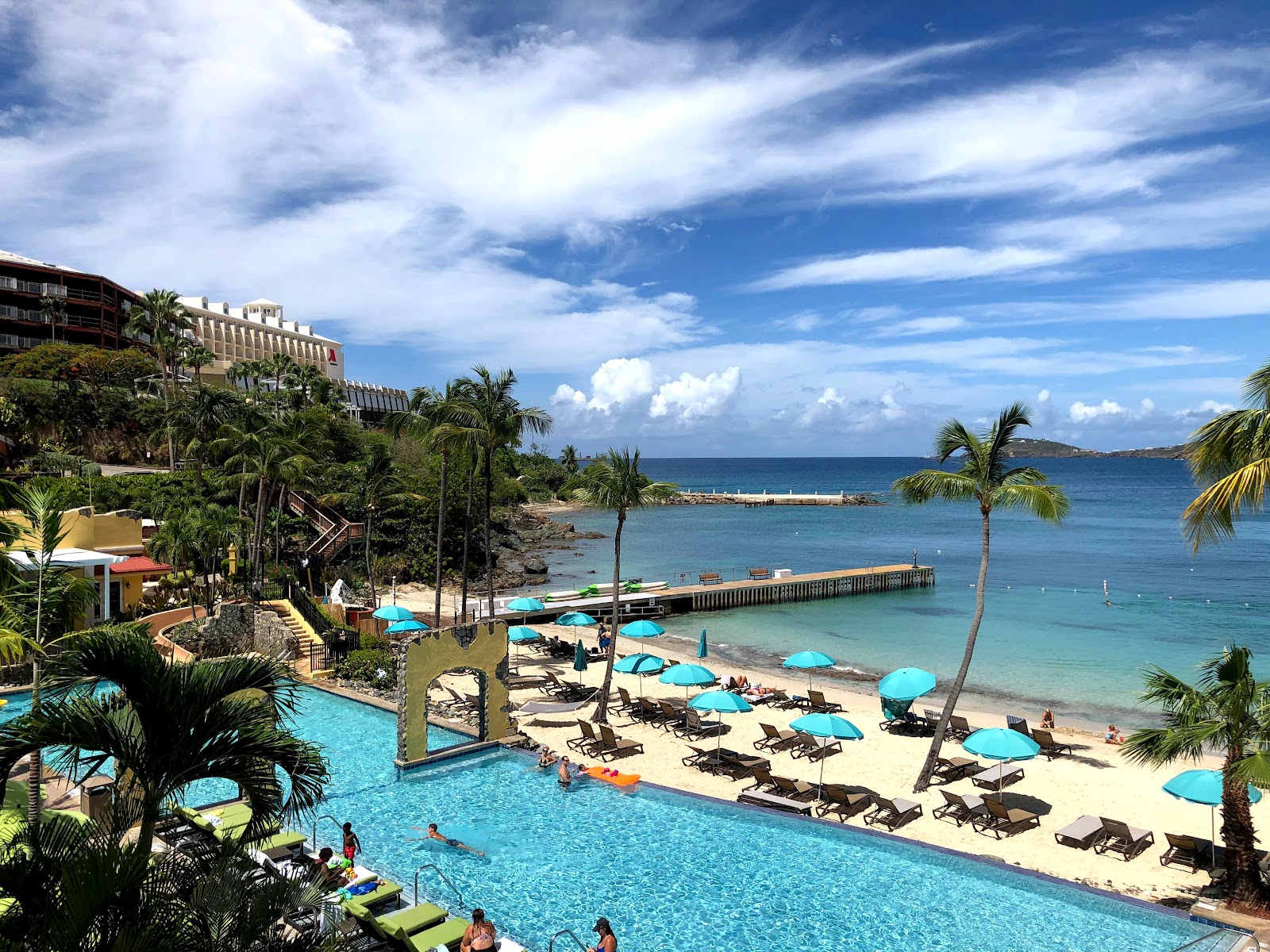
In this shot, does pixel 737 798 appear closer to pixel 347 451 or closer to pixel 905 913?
pixel 905 913

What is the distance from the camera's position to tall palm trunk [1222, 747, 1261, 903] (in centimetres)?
1133

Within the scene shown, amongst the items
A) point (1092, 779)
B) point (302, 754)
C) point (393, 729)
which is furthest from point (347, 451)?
point (302, 754)

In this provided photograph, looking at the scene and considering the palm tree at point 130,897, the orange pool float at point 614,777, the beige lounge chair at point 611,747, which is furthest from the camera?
the beige lounge chair at point 611,747

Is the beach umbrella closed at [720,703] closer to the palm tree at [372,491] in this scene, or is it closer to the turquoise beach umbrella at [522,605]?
the turquoise beach umbrella at [522,605]

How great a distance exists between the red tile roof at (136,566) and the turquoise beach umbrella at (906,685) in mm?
23860

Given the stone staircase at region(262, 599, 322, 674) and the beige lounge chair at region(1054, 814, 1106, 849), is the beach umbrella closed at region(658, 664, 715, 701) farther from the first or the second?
the stone staircase at region(262, 599, 322, 674)

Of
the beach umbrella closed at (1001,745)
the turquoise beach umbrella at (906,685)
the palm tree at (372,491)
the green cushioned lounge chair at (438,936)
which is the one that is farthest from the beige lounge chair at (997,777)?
the palm tree at (372,491)

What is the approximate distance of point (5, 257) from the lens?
6925cm

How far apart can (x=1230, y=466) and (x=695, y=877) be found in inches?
377

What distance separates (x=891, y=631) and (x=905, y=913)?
3038 centimetres

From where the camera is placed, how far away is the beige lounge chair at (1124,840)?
14.4 m

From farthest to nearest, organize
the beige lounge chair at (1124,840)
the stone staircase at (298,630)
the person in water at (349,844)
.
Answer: the stone staircase at (298,630) → the beige lounge chair at (1124,840) → the person in water at (349,844)

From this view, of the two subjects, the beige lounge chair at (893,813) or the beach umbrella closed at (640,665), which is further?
the beach umbrella closed at (640,665)

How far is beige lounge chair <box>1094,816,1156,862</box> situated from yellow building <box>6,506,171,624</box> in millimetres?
26605
